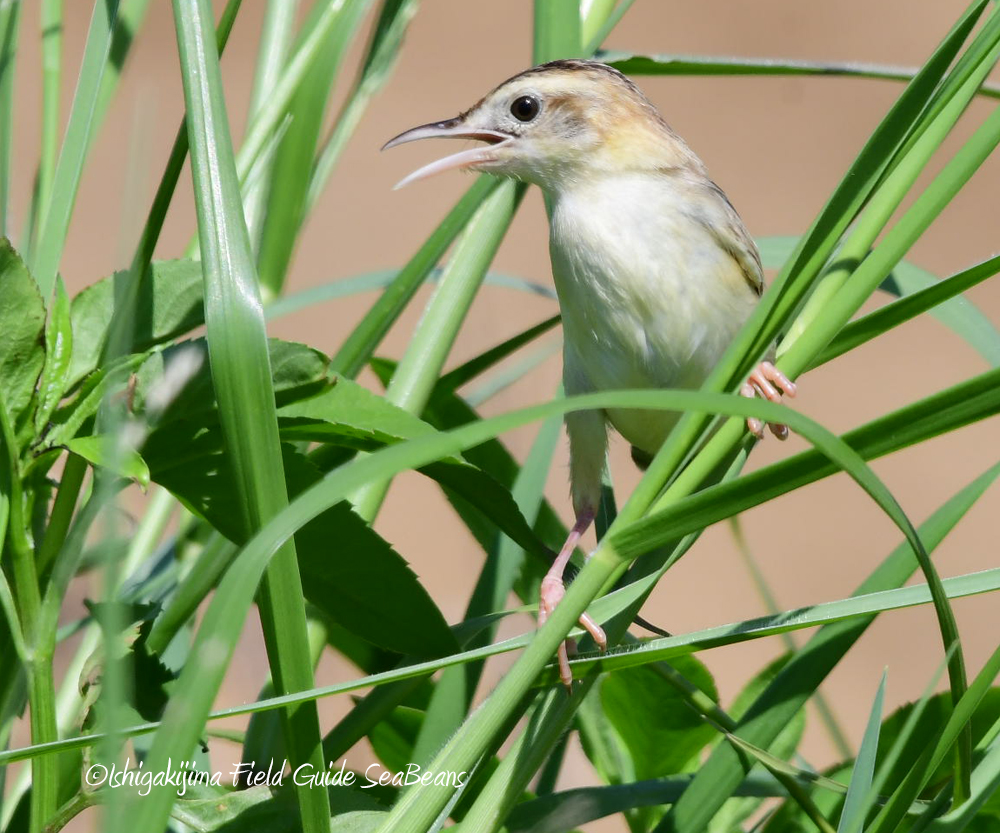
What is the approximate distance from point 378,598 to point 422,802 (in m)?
0.23

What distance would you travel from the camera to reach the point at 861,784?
785 millimetres

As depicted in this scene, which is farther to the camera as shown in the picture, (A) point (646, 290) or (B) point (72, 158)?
(A) point (646, 290)

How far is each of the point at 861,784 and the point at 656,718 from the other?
1.17 feet

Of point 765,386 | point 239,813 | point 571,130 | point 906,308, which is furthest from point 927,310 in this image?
point 571,130

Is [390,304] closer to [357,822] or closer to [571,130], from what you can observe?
[357,822]

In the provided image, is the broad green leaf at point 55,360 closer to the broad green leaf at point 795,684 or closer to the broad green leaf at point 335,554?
the broad green leaf at point 335,554

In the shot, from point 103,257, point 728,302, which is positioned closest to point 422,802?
point 728,302

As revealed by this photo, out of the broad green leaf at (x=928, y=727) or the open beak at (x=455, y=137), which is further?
the open beak at (x=455, y=137)

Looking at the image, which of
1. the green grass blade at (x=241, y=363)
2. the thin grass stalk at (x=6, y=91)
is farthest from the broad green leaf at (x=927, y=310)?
the thin grass stalk at (x=6, y=91)

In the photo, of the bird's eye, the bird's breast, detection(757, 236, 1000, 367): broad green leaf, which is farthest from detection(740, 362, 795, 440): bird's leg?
the bird's eye

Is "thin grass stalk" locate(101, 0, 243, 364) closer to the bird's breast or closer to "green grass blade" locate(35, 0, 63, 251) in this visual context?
"green grass blade" locate(35, 0, 63, 251)

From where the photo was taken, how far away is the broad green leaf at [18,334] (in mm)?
824

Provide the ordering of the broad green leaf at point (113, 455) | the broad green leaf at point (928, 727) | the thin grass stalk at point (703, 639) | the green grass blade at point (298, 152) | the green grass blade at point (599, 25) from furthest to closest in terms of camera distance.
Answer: the green grass blade at point (599, 25) < the green grass blade at point (298, 152) < the broad green leaf at point (928, 727) < the thin grass stalk at point (703, 639) < the broad green leaf at point (113, 455)

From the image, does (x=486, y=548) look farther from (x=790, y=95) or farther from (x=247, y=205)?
(x=790, y=95)
